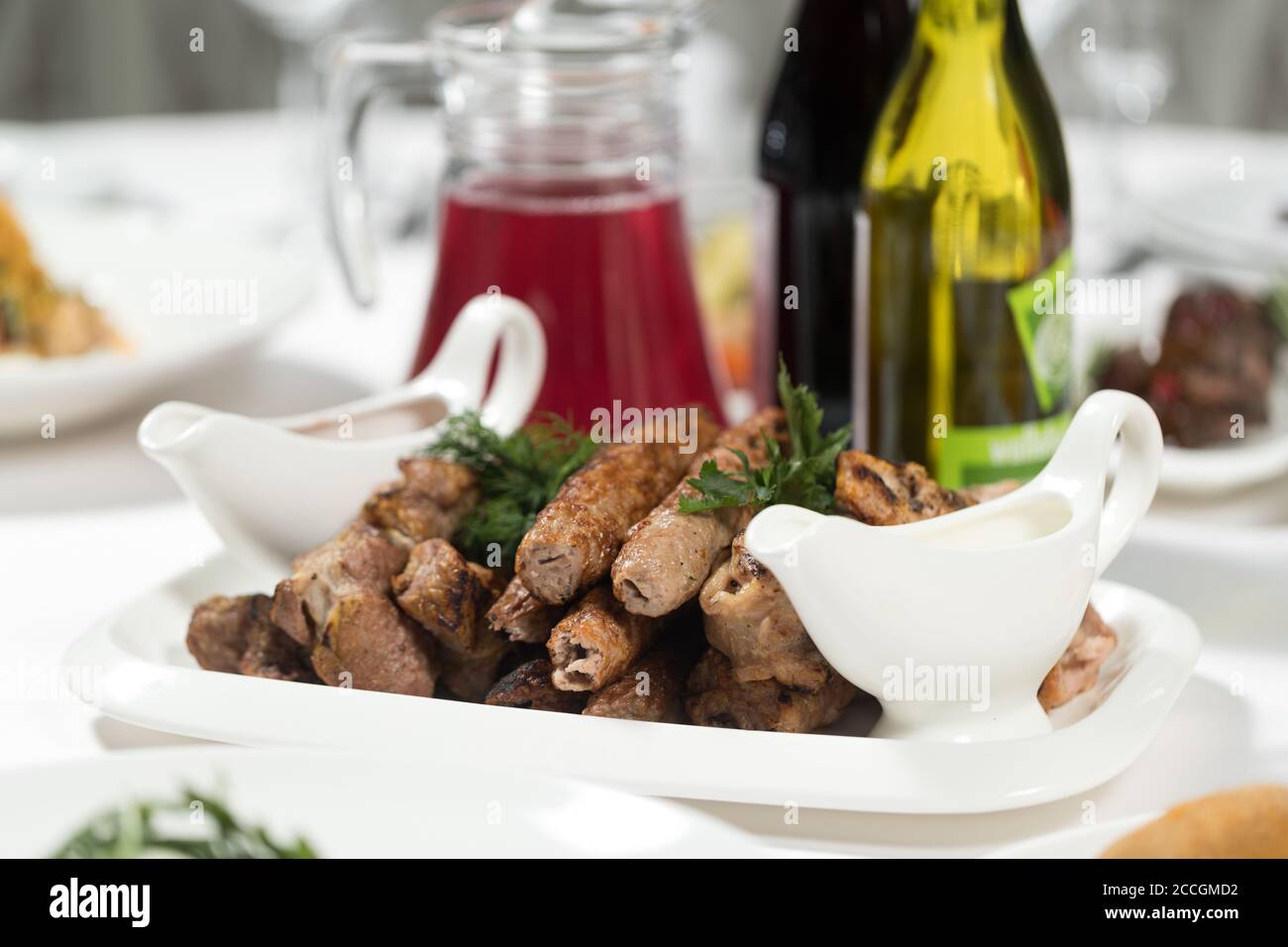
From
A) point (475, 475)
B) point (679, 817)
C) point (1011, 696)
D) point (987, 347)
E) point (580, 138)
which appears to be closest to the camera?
point (679, 817)

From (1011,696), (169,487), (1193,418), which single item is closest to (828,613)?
(1011,696)

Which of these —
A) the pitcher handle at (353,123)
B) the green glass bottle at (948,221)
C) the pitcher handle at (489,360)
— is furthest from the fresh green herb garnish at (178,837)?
the pitcher handle at (353,123)

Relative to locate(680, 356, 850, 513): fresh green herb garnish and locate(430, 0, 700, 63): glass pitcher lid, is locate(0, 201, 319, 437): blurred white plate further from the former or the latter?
locate(680, 356, 850, 513): fresh green herb garnish

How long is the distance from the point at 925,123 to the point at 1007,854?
2.20 ft

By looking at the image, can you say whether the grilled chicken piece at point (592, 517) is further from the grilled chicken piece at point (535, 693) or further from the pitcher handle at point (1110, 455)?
the pitcher handle at point (1110, 455)

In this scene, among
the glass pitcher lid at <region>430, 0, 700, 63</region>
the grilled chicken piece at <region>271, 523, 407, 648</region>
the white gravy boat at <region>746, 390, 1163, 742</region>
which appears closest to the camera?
the white gravy boat at <region>746, 390, 1163, 742</region>

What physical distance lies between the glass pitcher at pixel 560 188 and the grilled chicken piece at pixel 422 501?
0.34 metres

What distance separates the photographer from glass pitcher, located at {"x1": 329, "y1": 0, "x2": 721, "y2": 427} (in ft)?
4.09

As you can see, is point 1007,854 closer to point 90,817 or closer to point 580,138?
point 90,817

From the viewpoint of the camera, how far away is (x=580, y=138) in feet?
4.19

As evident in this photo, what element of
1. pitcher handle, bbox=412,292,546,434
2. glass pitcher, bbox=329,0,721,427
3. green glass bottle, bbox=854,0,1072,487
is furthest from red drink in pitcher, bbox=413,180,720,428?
green glass bottle, bbox=854,0,1072,487

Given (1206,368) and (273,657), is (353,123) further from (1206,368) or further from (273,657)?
(1206,368)

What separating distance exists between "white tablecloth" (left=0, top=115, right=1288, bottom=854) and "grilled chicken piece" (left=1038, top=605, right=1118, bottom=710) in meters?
0.05

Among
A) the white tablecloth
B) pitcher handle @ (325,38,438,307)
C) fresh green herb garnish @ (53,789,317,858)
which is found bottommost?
the white tablecloth
